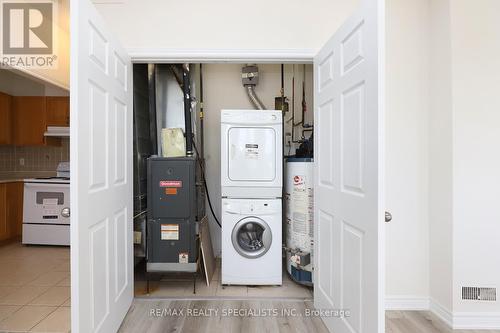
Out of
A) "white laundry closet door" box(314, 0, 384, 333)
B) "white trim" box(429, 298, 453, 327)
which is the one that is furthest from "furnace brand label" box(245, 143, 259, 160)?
"white trim" box(429, 298, 453, 327)

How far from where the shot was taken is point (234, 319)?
2041mm

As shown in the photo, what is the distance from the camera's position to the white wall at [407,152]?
2.15 meters

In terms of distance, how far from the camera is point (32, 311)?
2117mm

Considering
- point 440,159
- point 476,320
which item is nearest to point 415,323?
point 476,320

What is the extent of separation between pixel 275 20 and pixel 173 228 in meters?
1.93

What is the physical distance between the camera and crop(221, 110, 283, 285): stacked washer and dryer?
8.36 feet

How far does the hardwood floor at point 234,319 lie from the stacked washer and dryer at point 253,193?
1.03 feet

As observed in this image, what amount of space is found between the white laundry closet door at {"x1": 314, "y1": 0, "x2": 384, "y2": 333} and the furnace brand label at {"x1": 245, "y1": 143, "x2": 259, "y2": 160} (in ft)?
2.20

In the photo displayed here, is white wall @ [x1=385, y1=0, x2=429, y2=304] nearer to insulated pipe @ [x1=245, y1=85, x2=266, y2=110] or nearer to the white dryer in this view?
the white dryer

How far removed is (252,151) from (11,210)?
3727mm

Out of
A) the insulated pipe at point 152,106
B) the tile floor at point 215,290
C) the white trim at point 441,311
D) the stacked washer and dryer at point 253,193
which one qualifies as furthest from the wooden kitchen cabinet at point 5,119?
the white trim at point 441,311

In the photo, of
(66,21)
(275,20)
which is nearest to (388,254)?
(275,20)

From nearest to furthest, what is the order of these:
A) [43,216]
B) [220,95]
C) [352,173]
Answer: [352,173], [220,95], [43,216]

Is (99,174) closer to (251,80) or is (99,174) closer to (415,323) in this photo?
(251,80)
